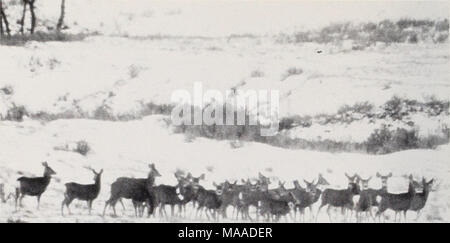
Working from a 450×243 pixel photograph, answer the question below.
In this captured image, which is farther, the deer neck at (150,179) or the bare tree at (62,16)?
the bare tree at (62,16)

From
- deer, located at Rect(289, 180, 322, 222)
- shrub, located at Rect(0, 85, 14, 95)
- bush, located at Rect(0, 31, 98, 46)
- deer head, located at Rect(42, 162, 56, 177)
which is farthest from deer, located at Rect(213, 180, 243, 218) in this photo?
shrub, located at Rect(0, 85, 14, 95)

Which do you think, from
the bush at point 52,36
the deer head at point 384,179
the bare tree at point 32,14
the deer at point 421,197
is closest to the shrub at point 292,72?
the deer head at point 384,179

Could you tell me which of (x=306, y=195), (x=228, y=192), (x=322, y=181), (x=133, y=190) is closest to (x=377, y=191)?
(x=322, y=181)

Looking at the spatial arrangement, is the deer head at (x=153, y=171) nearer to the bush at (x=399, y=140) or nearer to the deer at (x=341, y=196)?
the deer at (x=341, y=196)

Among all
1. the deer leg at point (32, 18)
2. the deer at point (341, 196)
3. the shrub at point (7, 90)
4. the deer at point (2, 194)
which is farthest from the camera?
the deer leg at point (32, 18)

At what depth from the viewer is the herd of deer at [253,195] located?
514cm

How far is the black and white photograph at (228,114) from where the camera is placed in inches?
205

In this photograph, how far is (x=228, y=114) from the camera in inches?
210

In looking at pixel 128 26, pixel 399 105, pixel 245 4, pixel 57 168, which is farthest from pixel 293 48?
pixel 57 168

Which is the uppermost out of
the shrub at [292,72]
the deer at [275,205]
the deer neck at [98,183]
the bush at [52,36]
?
the bush at [52,36]

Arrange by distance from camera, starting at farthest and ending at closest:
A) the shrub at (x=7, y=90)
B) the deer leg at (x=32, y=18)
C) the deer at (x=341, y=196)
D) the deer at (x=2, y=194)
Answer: the deer leg at (x=32, y=18) → the shrub at (x=7, y=90) → the deer at (x=2, y=194) → the deer at (x=341, y=196)

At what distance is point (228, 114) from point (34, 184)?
1.47m

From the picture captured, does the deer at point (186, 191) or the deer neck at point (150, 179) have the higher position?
the deer neck at point (150, 179)

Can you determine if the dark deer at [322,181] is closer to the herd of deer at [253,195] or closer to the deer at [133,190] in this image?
the herd of deer at [253,195]
